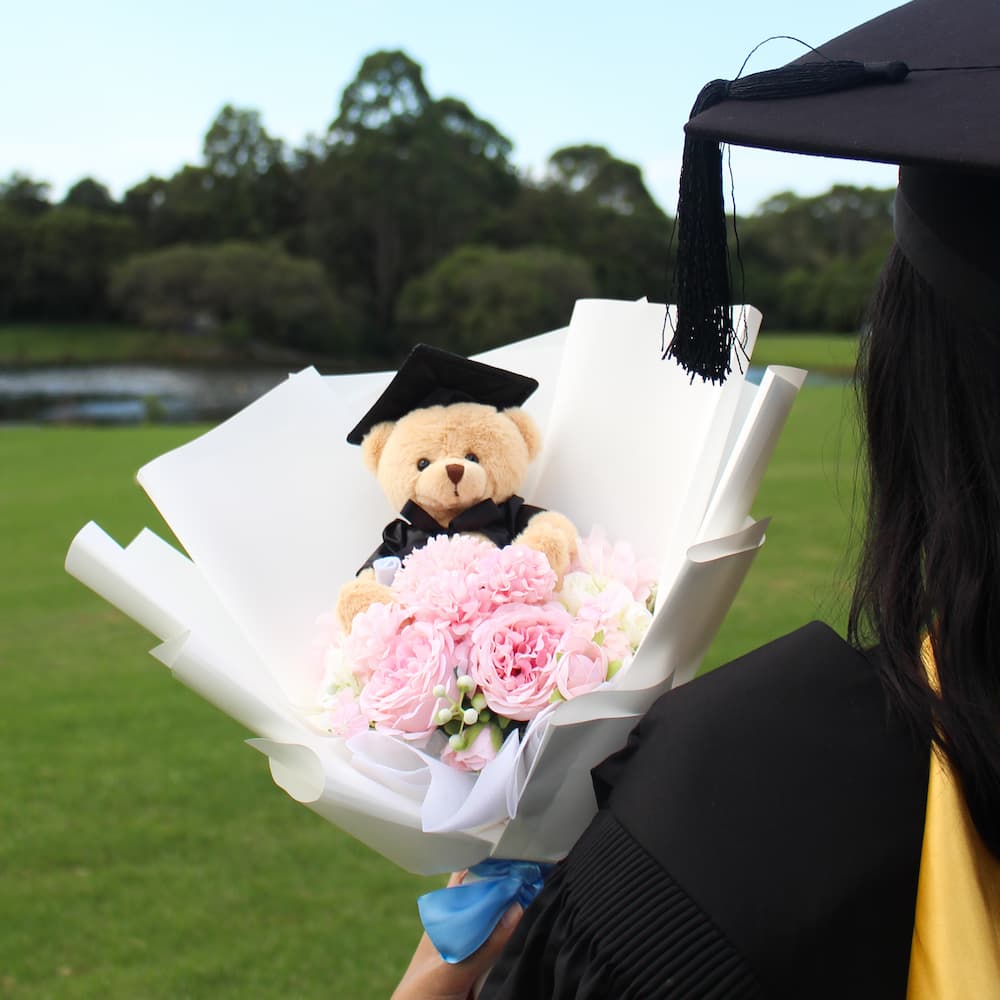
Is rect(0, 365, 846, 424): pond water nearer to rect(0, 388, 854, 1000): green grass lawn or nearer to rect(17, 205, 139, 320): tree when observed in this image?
rect(17, 205, 139, 320): tree

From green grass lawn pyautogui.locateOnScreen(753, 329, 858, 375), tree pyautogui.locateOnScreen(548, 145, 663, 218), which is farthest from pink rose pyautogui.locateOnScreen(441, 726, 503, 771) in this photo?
tree pyautogui.locateOnScreen(548, 145, 663, 218)

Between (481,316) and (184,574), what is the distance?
125 ft

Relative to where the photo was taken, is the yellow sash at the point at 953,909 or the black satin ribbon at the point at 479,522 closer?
the yellow sash at the point at 953,909

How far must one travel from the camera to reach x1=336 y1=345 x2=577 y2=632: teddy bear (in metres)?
1.75

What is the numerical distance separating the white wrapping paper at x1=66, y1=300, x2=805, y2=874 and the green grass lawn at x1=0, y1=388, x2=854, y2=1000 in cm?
17

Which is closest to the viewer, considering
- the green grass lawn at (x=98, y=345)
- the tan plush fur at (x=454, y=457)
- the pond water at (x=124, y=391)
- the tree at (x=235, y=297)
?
the tan plush fur at (x=454, y=457)

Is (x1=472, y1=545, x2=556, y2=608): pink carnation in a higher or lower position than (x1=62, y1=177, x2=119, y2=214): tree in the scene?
lower

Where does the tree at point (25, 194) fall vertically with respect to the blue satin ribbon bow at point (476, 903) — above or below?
above

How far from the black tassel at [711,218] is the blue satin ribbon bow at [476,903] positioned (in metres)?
0.61

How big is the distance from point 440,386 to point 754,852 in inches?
44.1

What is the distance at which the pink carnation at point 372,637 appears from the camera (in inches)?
56.2

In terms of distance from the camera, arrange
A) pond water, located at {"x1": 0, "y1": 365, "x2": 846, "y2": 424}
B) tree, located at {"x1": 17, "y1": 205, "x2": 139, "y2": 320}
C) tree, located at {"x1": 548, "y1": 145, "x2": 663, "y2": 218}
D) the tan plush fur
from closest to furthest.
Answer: the tan plush fur
pond water, located at {"x1": 0, "y1": 365, "x2": 846, "y2": 424}
tree, located at {"x1": 17, "y1": 205, "x2": 139, "y2": 320}
tree, located at {"x1": 548, "y1": 145, "x2": 663, "y2": 218}

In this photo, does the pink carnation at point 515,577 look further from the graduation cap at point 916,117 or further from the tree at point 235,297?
the tree at point 235,297

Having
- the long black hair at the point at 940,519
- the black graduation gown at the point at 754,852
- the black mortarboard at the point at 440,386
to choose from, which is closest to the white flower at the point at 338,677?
the black mortarboard at the point at 440,386
